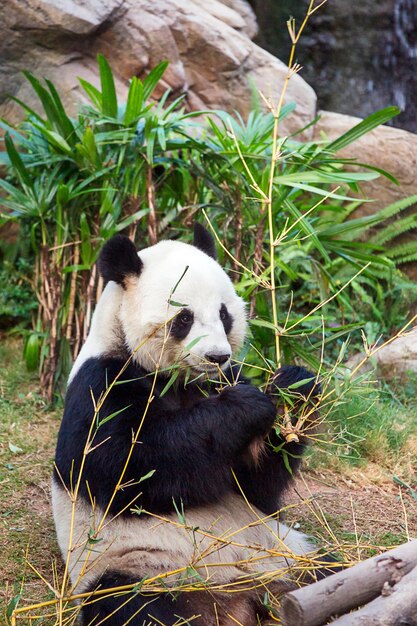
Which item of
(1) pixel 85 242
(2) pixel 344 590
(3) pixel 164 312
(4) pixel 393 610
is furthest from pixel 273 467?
(1) pixel 85 242

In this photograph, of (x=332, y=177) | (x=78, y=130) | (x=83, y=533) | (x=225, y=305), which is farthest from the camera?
(x=78, y=130)

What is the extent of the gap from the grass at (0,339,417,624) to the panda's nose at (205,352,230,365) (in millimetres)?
835

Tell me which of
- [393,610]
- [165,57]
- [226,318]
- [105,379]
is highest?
[393,610]

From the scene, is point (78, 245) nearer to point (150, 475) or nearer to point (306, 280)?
point (306, 280)

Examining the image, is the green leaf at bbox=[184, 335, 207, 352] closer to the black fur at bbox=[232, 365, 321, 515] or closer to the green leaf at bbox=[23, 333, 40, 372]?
the black fur at bbox=[232, 365, 321, 515]

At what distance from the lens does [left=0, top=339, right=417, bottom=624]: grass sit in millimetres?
4039

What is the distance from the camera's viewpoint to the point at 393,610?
2.16 meters

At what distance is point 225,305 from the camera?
359 centimetres

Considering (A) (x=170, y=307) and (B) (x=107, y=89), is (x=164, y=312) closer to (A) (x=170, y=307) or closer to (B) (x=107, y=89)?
(A) (x=170, y=307)

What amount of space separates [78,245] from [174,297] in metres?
2.44

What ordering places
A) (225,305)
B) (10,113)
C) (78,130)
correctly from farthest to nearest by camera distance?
A: (10,113)
(78,130)
(225,305)

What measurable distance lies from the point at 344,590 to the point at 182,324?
144 cm

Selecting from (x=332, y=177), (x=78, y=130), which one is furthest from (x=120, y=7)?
(x=332, y=177)

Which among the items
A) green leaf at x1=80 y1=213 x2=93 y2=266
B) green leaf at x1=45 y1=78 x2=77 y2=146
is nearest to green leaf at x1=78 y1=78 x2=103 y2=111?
green leaf at x1=45 y1=78 x2=77 y2=146
